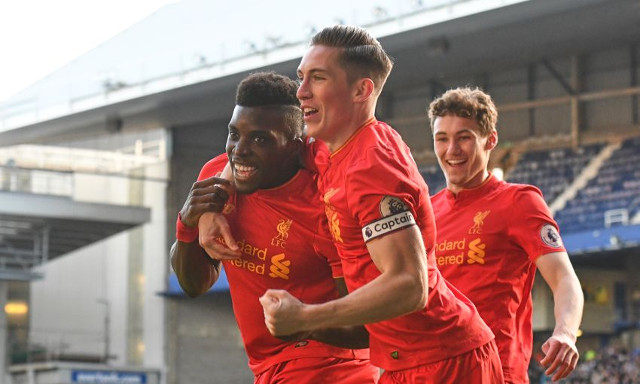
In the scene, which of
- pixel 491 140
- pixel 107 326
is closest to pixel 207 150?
pixel 107 326

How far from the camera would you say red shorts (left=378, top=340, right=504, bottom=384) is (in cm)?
391

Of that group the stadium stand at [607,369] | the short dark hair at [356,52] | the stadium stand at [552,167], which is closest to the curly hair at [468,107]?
the short dark hair at [356,52]

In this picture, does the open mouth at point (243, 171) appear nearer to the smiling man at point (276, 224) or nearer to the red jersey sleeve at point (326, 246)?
the smiling man at point (276, 224)

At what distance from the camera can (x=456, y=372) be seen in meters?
3.93

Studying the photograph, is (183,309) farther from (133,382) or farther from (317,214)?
(317,214)

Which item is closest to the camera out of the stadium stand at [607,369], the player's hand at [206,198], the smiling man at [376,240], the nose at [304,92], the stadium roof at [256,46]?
the smiling man at [376,240]

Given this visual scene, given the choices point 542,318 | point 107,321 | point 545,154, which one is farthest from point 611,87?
point 107,321

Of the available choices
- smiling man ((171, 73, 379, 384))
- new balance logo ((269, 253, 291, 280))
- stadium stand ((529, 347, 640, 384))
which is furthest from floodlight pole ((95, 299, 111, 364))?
new balance logo ((269, 253, 291, 280))

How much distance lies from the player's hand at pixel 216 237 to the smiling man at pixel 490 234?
4.15 ft

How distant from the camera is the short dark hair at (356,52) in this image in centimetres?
373

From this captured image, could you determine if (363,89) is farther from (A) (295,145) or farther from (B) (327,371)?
(B) (327,371)

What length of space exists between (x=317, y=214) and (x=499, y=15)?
2029 cm

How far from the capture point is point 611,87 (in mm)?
29578

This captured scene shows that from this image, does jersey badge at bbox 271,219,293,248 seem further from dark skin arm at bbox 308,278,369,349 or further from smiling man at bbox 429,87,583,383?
smiling man at bbox 429,87,583,383
